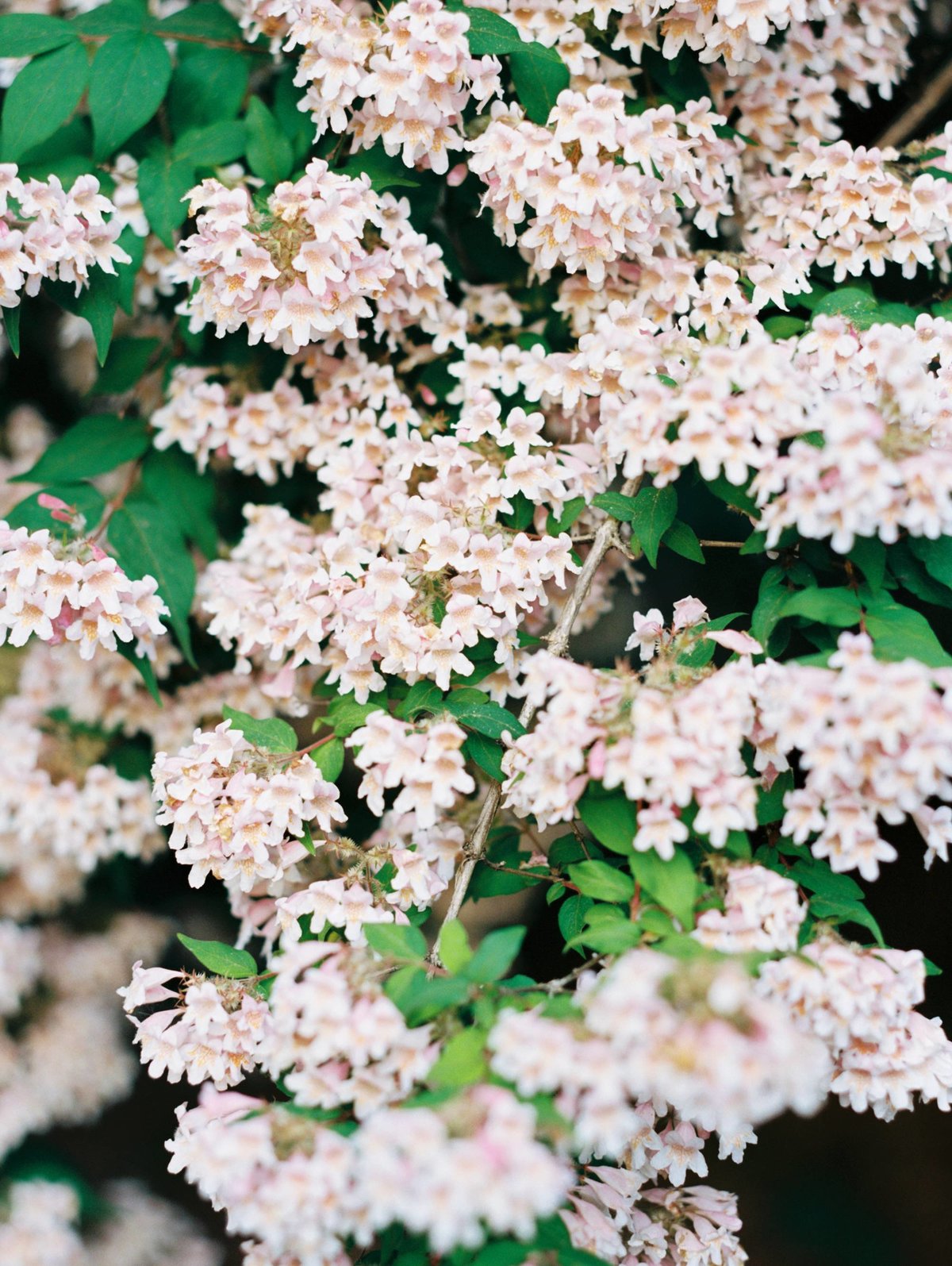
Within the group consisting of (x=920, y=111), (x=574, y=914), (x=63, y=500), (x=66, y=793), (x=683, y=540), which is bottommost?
(x=66, y=793)

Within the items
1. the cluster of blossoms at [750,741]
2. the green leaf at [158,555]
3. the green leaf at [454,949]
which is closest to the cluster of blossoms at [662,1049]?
the green leaf at [454,949]

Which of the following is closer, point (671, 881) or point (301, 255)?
point (671, 881)

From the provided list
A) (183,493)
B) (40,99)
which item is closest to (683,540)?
(183,493)

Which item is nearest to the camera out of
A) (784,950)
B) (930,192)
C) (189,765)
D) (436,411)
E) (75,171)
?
(784,950)

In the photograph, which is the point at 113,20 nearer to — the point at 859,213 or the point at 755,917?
the point at 859,213

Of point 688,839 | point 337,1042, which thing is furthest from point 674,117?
point 337,1042

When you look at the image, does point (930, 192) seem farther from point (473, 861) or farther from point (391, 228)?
point (473, 861)

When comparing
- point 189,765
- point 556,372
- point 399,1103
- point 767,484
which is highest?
point 767,484

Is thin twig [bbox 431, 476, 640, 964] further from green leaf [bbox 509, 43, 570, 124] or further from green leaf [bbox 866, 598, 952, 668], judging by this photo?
green leaf [bbox 509, 43, 570, 124]
